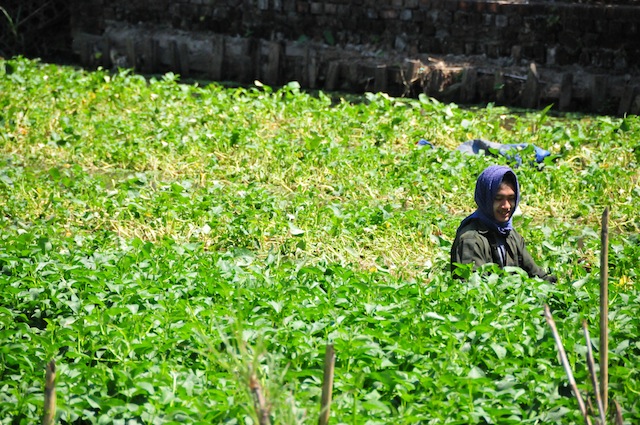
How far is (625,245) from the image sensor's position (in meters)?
5.90

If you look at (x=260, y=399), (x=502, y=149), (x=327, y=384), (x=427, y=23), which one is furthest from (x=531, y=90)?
(x=260, y=399)

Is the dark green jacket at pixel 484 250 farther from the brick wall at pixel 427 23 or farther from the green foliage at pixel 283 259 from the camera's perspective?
the brick wall at pixel 427 23

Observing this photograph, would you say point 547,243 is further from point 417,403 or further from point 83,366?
point 83,366

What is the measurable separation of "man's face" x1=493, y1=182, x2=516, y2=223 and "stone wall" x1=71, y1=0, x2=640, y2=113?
5486 millimetres

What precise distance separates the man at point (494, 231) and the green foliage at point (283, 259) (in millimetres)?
259

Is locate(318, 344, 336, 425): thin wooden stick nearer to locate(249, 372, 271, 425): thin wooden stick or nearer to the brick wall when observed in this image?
locate(249, 372, 271, 425): thin wooden stick

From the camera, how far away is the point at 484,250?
17.5 ft

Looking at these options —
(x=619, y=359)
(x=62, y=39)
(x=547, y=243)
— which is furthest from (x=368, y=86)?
(x=619, y=359)

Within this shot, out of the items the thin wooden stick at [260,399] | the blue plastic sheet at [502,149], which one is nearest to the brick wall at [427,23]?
the blue plastic sheet at [502,149]

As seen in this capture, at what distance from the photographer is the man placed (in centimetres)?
530

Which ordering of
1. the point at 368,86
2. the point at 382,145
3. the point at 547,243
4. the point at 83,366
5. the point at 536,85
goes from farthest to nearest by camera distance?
the point at 368,86 → the point at 536,85 → the point at 382,145 → the point at 547,243 → the point at 83,366

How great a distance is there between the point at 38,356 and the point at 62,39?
1080 cm

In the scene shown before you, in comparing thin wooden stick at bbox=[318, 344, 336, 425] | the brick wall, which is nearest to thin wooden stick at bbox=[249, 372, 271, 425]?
thin wooden stick at bbox=[318, 344, 336, 425]

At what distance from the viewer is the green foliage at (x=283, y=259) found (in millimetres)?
3725
